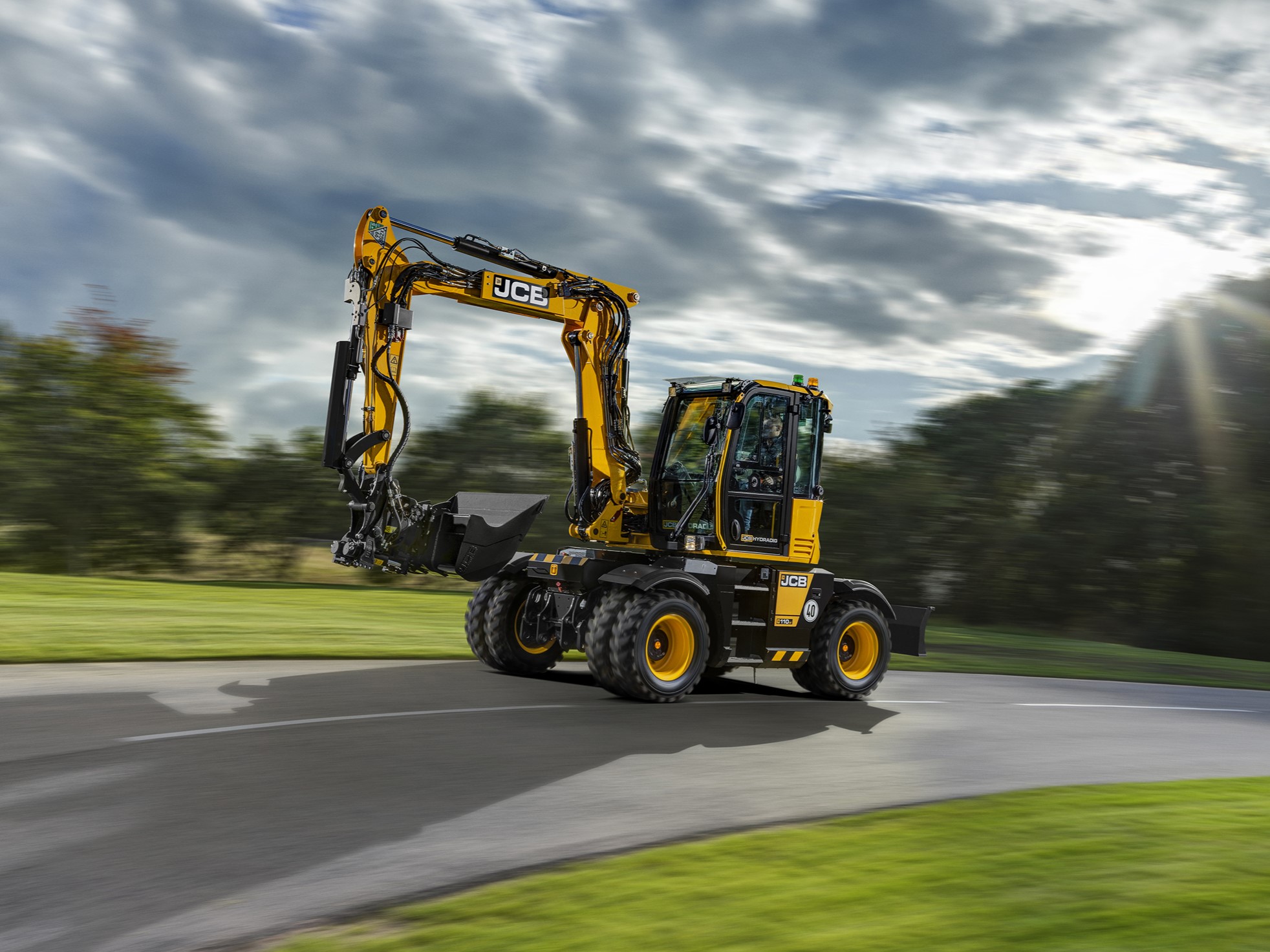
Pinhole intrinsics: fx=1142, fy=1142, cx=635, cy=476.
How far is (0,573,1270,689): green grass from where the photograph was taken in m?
14.0

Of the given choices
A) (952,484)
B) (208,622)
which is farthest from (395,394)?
(952,484)

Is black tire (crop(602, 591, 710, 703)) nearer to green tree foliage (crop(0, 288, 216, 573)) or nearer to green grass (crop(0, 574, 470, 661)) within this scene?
green grass (crop(0, 574, 470, 661))

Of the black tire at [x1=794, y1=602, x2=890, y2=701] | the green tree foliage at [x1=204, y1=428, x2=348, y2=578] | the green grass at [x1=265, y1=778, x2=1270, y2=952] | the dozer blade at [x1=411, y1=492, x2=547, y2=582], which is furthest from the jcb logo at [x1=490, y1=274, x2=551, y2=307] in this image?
the green tree foliage at [x1=204, y1=428, x2=348, y2=578]

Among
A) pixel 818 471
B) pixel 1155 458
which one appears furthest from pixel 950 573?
pixel 818 471

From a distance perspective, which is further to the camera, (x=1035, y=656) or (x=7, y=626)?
(x=1035, y=656)

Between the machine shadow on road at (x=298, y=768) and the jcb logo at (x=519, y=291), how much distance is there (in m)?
4.13

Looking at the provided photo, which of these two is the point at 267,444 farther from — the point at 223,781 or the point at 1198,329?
the point at 223,781

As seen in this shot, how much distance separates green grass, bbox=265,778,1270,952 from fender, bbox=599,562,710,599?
16.1 ft

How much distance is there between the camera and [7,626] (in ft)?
50.0

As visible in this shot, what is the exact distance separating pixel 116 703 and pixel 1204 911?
801 cm

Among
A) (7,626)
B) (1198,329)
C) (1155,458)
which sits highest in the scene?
(1198,329)

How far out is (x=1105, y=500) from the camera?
30.8 metres

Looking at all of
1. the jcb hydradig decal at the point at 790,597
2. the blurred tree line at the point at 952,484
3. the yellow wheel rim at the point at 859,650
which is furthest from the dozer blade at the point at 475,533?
the blurred tree line at the point at 952,484

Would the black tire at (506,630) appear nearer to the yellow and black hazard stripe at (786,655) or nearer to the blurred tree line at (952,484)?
the yellow and black hazard stripe at (786,655)
